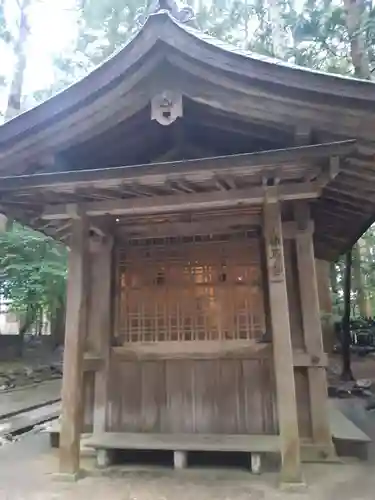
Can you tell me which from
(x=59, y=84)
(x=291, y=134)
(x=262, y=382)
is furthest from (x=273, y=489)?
(x=59, y=84)

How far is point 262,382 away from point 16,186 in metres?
3.33

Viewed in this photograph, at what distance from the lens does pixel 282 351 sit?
4.04m

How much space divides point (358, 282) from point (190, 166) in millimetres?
17482

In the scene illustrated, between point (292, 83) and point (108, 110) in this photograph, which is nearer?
point (292, 83)

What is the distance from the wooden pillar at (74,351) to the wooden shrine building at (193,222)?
14 millimetres

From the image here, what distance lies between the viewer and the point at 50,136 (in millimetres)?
4586

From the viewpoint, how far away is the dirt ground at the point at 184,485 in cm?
388

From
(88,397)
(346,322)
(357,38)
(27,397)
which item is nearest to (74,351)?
(88,397)

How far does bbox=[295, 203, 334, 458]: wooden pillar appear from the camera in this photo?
15.9ft

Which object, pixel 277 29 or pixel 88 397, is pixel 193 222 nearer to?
pixel 88 397

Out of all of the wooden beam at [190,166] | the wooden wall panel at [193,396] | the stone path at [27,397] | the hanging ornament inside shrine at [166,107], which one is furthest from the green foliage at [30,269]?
the hanging ornament inside shrine at [166,107]

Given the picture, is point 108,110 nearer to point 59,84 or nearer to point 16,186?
point 16,186

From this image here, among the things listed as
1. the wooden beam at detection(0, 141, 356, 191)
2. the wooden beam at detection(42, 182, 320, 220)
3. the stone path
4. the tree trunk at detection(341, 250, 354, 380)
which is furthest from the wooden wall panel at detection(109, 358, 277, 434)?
the tree trunk at detection(341, 250, 354, 380)

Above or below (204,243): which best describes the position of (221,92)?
above
